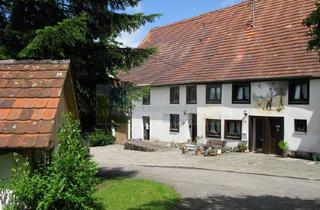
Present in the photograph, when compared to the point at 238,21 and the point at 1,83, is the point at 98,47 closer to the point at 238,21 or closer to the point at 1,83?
the point at 1,83

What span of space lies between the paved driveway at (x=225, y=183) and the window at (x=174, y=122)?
21.2ft

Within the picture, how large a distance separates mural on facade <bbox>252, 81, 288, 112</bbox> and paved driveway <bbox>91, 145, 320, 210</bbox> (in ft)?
9.63

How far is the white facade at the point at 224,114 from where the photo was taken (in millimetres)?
27828

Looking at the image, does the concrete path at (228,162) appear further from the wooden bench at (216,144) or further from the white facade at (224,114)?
the white facade at (224,114)

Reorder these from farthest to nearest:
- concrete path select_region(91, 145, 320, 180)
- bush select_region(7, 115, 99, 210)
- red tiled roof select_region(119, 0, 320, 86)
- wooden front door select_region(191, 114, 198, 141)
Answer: wooden front door select_region(191, 114, 198, 141)
red tiled roof select_region(119, 0, 320, 86)
concrete path select_region(91, 145, 320, 180)
bush select_region(7, 115, 99, 210)

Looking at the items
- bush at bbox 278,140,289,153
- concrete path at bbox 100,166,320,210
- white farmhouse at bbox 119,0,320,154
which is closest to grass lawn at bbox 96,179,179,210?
concrete path at bbox 100,166,320,210

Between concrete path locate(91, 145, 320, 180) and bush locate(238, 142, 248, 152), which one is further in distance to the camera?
bush locate(238, 142, 248, 152)

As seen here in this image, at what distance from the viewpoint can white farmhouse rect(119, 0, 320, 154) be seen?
28.9m

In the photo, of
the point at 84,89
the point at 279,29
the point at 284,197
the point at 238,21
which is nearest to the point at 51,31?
the point at 84,89

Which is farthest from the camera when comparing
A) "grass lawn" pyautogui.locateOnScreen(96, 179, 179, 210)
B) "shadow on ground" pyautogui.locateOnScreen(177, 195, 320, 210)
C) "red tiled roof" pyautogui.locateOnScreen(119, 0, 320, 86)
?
"red tiled roof" pyautogui.locateOnScreen(119, 0, 320, 86)

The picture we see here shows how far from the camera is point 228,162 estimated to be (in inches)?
1104

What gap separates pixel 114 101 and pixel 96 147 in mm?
23772

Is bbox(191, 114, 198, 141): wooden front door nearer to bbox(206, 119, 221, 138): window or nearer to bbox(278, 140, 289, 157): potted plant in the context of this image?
bbox(206, 119, 221, 138): window

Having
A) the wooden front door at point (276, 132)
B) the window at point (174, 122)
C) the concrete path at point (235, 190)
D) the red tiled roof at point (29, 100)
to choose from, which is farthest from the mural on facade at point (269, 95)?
the red tiled roof at point (29, 100)
